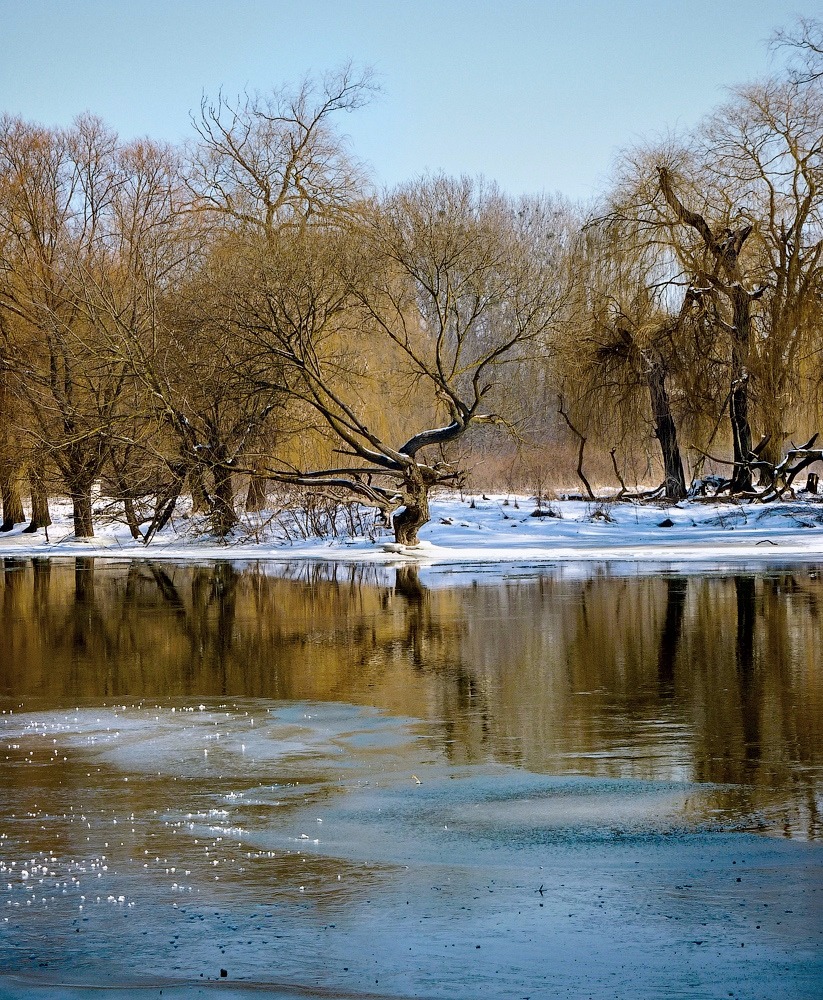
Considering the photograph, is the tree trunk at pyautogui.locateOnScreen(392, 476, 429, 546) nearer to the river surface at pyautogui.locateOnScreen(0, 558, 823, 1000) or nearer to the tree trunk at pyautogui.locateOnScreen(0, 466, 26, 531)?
the tree trunk at pyautogui.locateOnScreen(0, 466, 26, 531)

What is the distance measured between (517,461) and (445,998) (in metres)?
39.0

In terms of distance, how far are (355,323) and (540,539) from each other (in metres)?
6.37

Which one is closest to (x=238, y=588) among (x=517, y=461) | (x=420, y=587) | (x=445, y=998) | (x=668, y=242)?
(x=420, y=587)

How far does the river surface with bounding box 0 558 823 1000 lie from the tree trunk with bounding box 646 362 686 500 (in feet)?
65.7

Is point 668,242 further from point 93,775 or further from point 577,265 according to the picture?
point 93,775

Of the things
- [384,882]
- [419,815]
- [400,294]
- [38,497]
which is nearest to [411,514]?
[400,294]

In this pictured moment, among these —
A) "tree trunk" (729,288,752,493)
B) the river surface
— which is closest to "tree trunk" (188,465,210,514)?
the river surface

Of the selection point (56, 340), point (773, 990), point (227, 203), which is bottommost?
point (773, 990)

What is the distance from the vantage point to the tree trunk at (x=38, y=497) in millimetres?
28947

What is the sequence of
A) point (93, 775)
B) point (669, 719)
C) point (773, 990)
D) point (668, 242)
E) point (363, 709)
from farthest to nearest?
point (668, 242) < point (363, 709) < point (669, 719) < point (93, 775) < point (773, 990)

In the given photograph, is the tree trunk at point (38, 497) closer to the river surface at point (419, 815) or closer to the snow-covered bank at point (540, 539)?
the snow-covered bank at point (540, 539)

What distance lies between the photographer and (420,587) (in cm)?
1742

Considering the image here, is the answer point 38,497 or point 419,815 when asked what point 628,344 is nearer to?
point 38,497

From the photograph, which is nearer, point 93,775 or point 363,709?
point 93,775
